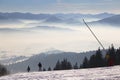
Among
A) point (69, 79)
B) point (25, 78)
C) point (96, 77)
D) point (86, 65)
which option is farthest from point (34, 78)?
point (86, 65)

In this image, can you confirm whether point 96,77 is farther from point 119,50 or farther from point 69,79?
point 119,50

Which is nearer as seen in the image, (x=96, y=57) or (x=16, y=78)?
(x=16, y=78)

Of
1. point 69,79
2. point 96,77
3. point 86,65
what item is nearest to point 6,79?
point 69,79

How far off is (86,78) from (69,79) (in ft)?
2.32

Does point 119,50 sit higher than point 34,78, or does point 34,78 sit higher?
point 119,50

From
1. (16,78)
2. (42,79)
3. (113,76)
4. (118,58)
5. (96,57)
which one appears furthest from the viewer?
(96,57)

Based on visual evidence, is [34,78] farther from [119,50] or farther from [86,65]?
[86,65]

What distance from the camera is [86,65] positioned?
113500mm

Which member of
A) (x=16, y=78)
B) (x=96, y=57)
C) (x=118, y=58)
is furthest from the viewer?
(x=96, y=57)

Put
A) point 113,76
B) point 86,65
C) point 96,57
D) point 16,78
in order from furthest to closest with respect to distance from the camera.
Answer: point 86,65 < point 96,57 < point 16,78 < point 113,76

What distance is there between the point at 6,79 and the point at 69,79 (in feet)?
10.7

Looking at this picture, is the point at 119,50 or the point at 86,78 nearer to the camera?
the point at 86,78

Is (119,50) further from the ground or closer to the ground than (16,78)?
further from the ground

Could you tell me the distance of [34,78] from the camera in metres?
16.3
